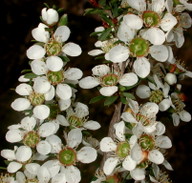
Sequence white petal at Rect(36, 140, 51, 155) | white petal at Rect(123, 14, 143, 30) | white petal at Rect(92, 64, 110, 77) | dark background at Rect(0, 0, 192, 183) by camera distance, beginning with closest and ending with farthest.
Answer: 1. white petal at Rect(123, 14, 143, 30)
2. white petal at Rect(36, 140, 51, 155)
3. white petal at Rect(92, 64, 110, 77)
4. dark background at Rect(0, 0, 192, 183)

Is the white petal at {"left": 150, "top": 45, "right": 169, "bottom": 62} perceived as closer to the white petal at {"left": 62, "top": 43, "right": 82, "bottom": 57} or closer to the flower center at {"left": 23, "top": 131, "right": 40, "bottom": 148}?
the white petal at {"left": 62, "top": 43, "right": 82, "bottom": 57}

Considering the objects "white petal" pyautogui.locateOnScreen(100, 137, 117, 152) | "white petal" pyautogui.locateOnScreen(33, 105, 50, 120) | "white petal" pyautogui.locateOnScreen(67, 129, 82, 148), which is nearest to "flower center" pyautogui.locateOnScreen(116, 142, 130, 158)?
"white petal" pyautogui.locateOnScreen(100, 137, 117, 152)

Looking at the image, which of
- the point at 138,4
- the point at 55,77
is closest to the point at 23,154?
the point at 55,77

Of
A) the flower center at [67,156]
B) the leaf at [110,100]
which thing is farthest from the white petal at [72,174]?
the leaf at [110,100]

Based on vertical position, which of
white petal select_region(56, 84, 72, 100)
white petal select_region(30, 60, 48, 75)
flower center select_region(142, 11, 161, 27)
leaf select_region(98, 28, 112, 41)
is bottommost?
white petal select_region(56, 84, 72, 100)

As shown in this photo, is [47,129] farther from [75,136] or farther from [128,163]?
[128,163]

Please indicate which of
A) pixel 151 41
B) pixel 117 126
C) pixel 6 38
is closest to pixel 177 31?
pixel 151 41
